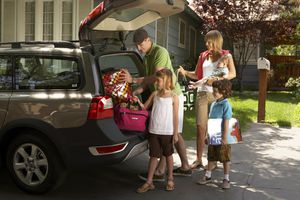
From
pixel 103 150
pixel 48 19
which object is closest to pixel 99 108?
pixel 103 150

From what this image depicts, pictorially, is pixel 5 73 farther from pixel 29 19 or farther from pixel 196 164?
pixel 29 19

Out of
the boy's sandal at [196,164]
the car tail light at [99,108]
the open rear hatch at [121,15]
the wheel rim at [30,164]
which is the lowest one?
the boy's sandal at [196,164]

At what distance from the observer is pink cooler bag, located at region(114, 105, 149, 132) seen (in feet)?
16.6

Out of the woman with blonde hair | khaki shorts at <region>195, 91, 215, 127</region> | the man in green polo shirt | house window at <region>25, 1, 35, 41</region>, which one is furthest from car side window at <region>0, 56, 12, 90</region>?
house window at <region>25, 1, 35, 41</region>

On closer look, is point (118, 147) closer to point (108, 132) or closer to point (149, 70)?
point (108, 132)

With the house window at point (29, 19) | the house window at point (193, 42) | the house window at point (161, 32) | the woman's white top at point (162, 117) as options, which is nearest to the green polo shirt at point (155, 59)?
the woman's white top at point (162, 117)

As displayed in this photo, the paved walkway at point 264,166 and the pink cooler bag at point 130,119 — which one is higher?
the pink cooler bag at point 130,119

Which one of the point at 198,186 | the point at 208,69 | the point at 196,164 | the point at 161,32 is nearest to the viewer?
the point at 198,186

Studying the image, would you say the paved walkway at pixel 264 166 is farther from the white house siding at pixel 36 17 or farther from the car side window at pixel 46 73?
the white house siding at pixel 36 17

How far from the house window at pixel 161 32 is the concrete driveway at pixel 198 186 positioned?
8136 millimetres

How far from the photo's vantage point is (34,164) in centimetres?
507

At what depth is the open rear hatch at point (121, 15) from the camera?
5.04 meters

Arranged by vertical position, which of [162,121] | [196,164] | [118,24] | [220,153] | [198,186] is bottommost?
[198,186]

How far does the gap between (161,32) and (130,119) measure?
430 inches
